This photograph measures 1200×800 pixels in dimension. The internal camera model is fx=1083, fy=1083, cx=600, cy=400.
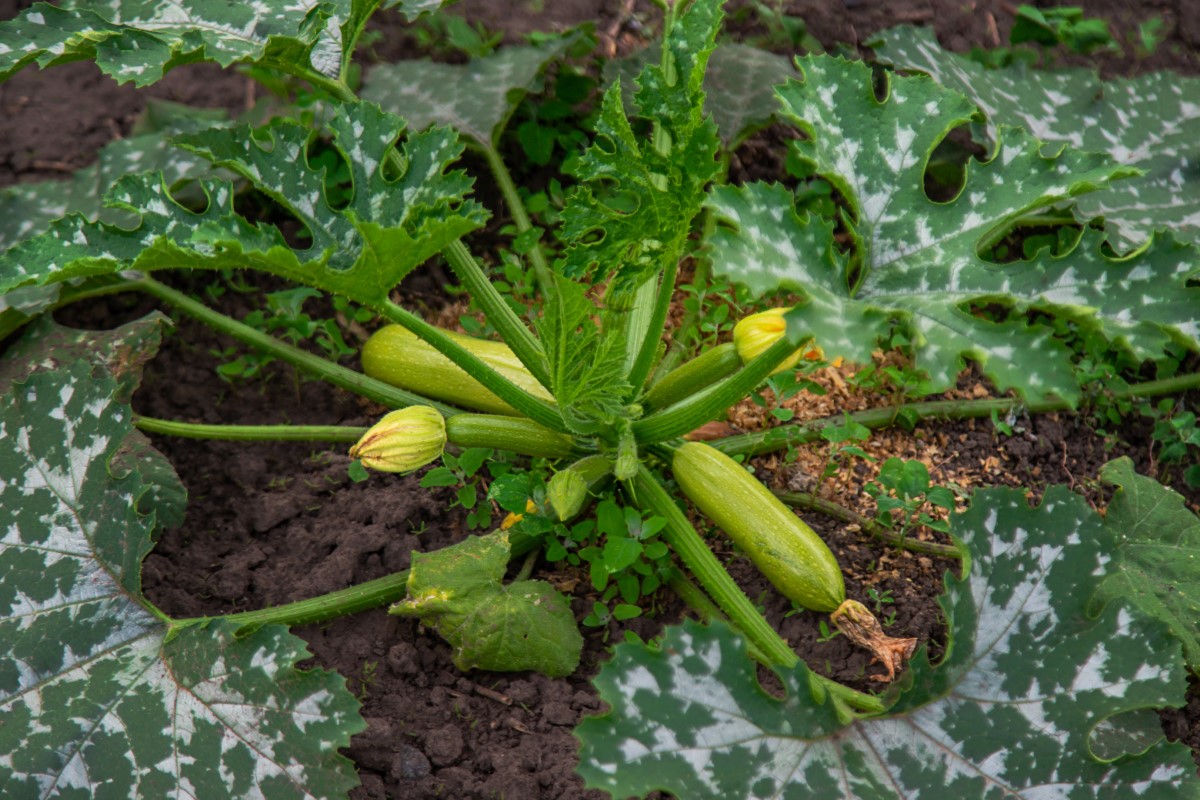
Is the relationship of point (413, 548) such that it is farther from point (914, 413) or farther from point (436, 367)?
point (914, 413)

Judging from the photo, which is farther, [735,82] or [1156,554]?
[735,82]

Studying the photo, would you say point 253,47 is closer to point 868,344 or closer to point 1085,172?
point 868,344

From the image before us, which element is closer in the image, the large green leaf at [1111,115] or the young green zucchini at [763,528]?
Answer: the young green zucchini at [763,528]

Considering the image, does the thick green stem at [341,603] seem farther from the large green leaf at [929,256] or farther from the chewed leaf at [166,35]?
the chewed leaf at [166,35]

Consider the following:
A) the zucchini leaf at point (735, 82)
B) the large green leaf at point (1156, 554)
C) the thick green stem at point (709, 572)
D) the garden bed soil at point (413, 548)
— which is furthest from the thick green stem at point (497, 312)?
the large green leaf at point (1156, 554)

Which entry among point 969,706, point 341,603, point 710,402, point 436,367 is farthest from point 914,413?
point 341,603

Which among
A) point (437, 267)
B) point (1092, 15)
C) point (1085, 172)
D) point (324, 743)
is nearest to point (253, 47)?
point (437, 267)

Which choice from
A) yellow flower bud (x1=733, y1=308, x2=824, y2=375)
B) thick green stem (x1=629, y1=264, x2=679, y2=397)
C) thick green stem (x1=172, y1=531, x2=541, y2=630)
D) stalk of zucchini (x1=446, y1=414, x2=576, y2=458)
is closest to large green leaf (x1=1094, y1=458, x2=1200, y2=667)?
yellow flower bud (x1=733, y1=308, x2=824, y2=375)
